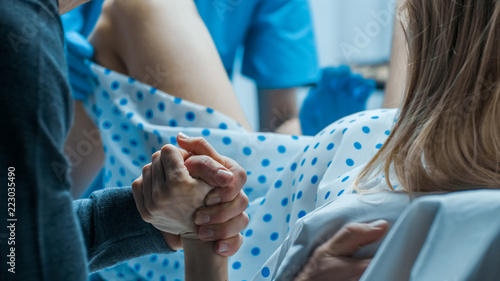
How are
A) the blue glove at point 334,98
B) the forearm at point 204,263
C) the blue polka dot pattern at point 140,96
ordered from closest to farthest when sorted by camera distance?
the forearm at point 204,263, the blue polka dot pattern at point 140,96, the blue glove at point 334,98

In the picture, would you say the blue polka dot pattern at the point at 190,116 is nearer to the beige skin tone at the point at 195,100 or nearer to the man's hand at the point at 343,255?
the beige skin tone at the point at 195,100

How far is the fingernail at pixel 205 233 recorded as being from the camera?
1.54ft

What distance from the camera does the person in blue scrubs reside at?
44.9 inches

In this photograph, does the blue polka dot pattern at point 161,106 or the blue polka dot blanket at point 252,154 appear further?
the blue polka dot pattern at point 161,106

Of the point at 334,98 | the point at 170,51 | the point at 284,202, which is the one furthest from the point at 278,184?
the point at 334,98

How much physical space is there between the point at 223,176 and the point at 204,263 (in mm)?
81

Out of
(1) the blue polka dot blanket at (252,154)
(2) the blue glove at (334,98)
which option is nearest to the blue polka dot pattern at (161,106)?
(1) the blue polka dot blanket at (252,154)

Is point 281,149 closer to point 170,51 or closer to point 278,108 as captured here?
point 170,51

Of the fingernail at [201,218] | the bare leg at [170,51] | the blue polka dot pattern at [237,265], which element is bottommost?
the blue polka dot pattern at [237,265]

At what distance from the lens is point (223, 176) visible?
0.46 metres

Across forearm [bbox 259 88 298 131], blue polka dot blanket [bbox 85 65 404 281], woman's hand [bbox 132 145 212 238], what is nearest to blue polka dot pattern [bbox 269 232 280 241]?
blue polka dot blanket [bbox 85 65 404 281]

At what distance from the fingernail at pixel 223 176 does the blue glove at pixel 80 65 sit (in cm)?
35

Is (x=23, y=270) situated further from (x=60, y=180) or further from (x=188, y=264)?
(x=188, y=264)

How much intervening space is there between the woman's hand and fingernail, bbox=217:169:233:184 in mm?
16
